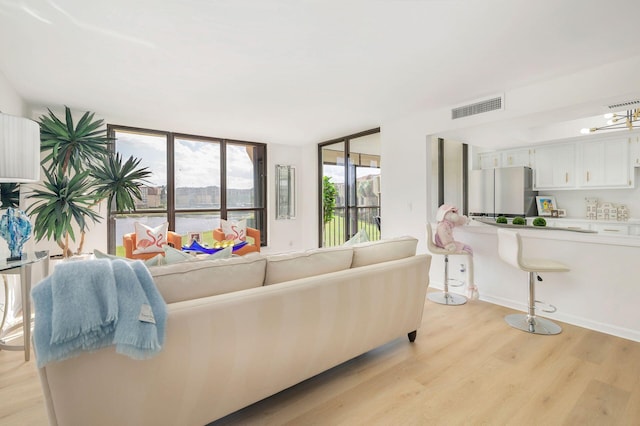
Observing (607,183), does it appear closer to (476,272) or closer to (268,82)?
(476,272)

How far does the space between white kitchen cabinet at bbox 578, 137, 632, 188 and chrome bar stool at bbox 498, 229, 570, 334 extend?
9.00 ft

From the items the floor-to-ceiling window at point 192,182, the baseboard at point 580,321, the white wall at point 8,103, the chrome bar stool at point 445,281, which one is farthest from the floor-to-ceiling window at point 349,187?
the white wall at point 8,103

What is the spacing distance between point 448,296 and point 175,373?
3155mm

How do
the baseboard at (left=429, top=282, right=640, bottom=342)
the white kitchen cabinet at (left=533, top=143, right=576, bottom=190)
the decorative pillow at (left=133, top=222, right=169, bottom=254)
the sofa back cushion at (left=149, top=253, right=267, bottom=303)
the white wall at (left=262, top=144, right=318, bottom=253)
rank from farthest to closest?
1. the white wall at (left=262, top=144, right=318, bottom=253)
2. the white kitchen cabinet at (left=533, top=143, right=576, bottom=190)
3. the decorative pillow at (left=133, top=222, right=169, bottom=254)
4. the baseboard at (left=429, top=282, right=640, bottom=342)
5. the sofa back cushion at (left=149, top=253, right=267, bottom=303)

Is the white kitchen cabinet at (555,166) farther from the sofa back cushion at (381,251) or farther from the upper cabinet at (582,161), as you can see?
the sofa back cushion at (381,251)

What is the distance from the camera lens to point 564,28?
2195mm

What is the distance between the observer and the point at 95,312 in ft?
3.81

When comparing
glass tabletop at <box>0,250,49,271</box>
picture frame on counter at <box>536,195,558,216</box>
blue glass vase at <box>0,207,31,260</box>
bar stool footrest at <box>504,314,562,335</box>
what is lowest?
bar stool footrest at <box>504,314,562,335</box>

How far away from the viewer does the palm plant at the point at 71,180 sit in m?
3.10

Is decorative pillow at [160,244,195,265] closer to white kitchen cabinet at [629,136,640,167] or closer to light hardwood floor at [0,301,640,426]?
light hardwood floor at [0,301,640,426]

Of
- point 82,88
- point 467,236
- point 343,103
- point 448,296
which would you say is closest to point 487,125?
point 467,236

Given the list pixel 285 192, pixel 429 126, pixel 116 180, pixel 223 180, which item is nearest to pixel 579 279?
pixel 429 126

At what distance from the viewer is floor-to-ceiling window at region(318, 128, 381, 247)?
5.58 metres

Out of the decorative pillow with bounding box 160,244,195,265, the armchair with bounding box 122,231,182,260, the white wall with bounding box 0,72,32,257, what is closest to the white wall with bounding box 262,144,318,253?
the armchair with bounding box 122,231,182,260
